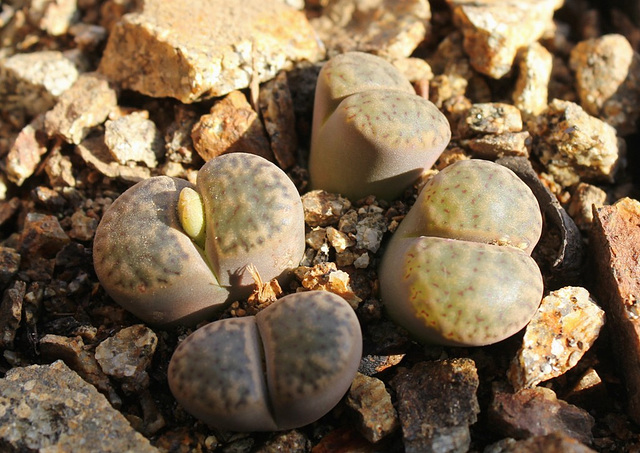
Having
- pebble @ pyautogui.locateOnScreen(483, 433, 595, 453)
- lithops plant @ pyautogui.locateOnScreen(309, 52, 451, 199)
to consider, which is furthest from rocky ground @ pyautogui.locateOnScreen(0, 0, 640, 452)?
lithops plant @ pyautogui.locateOnScreen(309, 52, 451, 199)

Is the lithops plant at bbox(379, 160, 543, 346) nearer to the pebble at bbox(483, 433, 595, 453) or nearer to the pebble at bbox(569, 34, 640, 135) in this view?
the pebble at bbox(483, 433, 595, 453)

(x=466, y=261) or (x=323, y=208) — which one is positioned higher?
(x=466, y=261)

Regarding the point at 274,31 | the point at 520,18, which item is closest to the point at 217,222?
the point at 274,31

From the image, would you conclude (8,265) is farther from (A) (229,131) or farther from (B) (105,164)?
(A) (229,131)

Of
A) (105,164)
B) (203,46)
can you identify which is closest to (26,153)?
(105,164)

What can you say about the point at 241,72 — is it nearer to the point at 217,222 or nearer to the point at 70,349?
the point at 217,222

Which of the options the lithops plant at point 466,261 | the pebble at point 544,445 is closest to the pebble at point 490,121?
the lithops plant at point 466,261

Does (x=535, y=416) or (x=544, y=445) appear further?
(x=535, y=416)
